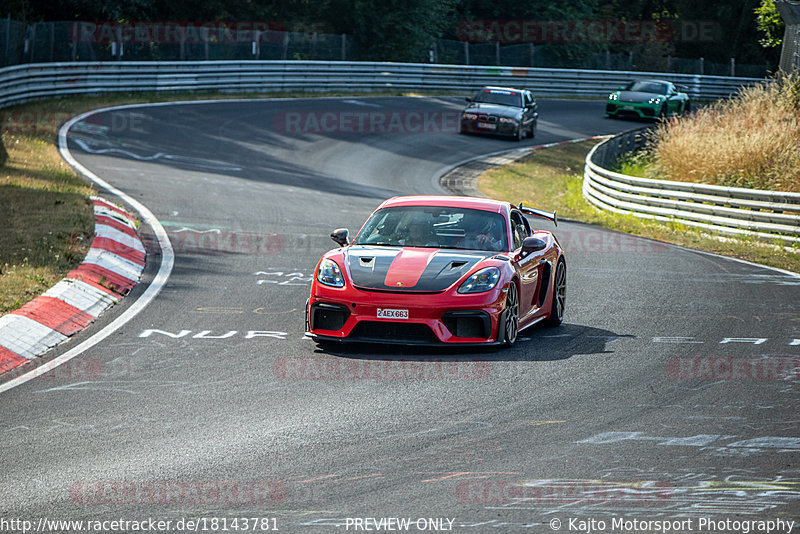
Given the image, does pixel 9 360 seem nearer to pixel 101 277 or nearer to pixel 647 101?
pixel 101 277

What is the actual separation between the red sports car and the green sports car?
31372mm

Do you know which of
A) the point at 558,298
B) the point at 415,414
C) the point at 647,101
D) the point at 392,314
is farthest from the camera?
the point at 647,101

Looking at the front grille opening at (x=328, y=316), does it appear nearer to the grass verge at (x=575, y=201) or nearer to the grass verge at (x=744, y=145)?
the grass verge at (x=575, y=201)

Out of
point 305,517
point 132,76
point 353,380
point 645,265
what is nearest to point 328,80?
point 132,76

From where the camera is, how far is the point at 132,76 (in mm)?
33312

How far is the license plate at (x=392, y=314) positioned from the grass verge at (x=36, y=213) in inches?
138

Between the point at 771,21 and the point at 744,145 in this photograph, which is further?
the point at 771,21

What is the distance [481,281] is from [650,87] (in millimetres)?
34220

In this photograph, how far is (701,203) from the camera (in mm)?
→ 20672

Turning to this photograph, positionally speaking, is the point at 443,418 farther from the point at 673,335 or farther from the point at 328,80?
the point at 328,80

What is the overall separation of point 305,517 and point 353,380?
9.51 ft

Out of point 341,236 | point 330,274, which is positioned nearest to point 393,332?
point 330,274

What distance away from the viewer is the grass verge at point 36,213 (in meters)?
11.1

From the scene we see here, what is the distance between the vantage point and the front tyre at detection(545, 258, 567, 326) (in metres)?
10.8
